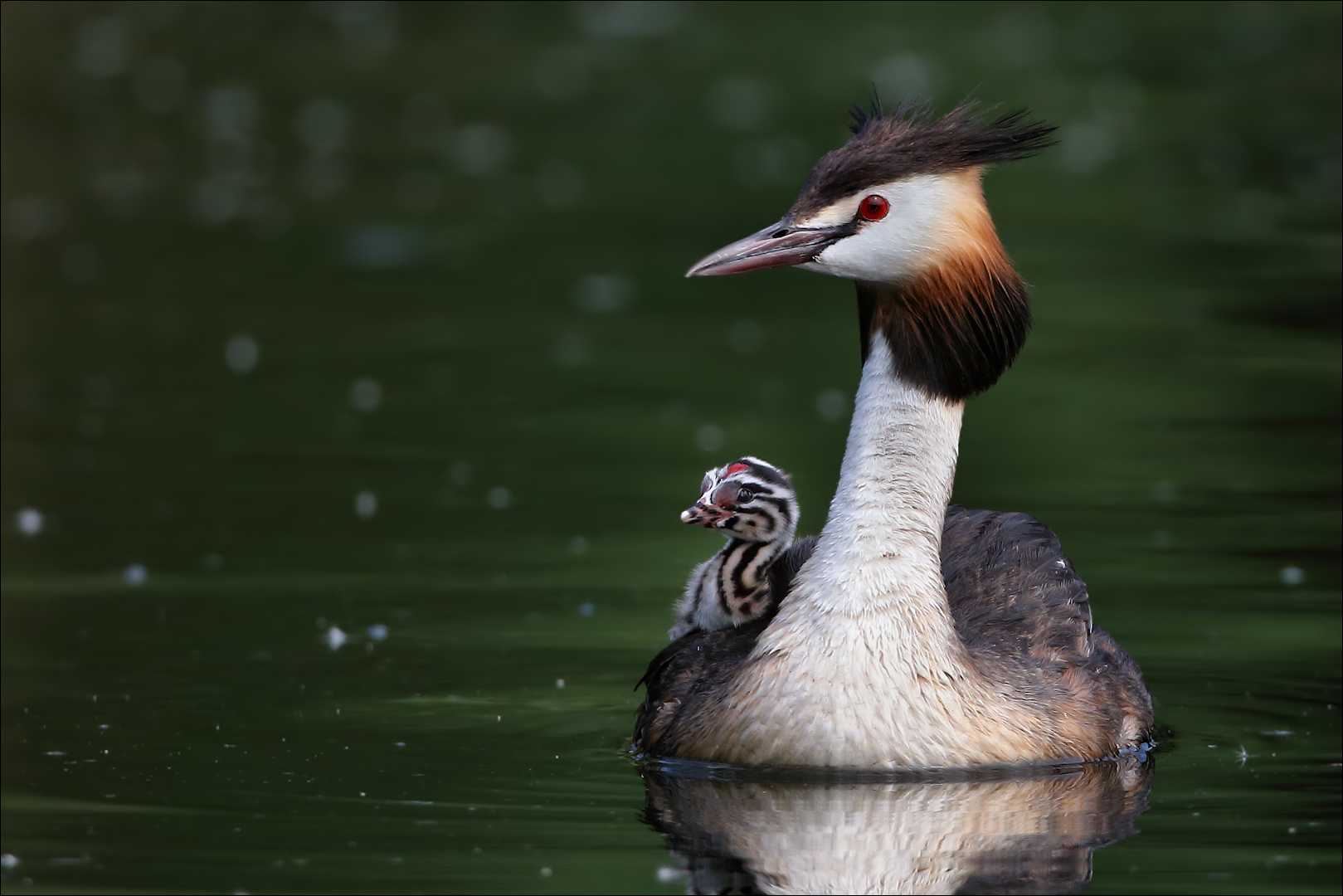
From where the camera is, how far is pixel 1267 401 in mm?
16609

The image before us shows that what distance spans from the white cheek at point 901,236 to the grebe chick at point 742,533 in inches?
40.1

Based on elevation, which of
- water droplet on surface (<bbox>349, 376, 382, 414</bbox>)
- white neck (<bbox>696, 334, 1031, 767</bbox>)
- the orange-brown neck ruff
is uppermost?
water droplet on surface (<bbox>349, 376, 382, 414</bbox>)

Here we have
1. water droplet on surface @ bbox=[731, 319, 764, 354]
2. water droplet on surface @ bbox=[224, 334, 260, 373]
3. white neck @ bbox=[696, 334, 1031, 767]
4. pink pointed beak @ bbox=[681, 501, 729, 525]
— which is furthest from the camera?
water droplet on surface @ bbox=[731, 319, 764, 354]

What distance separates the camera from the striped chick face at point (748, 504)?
1001cm

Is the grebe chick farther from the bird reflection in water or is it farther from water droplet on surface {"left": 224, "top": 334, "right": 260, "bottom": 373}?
water droplet on surface {"left": 224, "top": 334, "right": 260, "bottom": 373}

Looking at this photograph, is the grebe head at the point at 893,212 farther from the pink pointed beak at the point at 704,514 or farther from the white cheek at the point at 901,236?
the pink pointed beak at the point at 704,514

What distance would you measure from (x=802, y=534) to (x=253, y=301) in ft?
29.8

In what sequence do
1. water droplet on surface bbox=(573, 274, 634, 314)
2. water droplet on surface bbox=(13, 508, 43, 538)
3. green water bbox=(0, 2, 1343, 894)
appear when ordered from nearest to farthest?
green water bbox=(0, 2, 1343, 894), water droplet on surface bbox=(13, 508, 43, 538), water droplet on surface bbox=(573, 274, 634, 314)

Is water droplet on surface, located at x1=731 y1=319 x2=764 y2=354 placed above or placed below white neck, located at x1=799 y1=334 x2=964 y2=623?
above

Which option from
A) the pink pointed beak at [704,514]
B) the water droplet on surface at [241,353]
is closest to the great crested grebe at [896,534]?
the pink pointed beak at [704,514]

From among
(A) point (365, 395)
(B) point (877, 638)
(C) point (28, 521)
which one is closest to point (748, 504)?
(B) point (877, 638)

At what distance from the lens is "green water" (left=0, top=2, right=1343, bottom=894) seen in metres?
9.09

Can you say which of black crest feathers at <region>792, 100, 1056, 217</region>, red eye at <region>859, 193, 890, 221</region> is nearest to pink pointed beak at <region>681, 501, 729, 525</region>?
black crest feathers at <region>792, 100, 1056, 217</region>

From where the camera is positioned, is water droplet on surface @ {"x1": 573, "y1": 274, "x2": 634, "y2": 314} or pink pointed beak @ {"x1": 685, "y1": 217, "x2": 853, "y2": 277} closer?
pink pointed beak @ {"x1": 685, "y1": 217, "x2": 853, "y2": 277}
